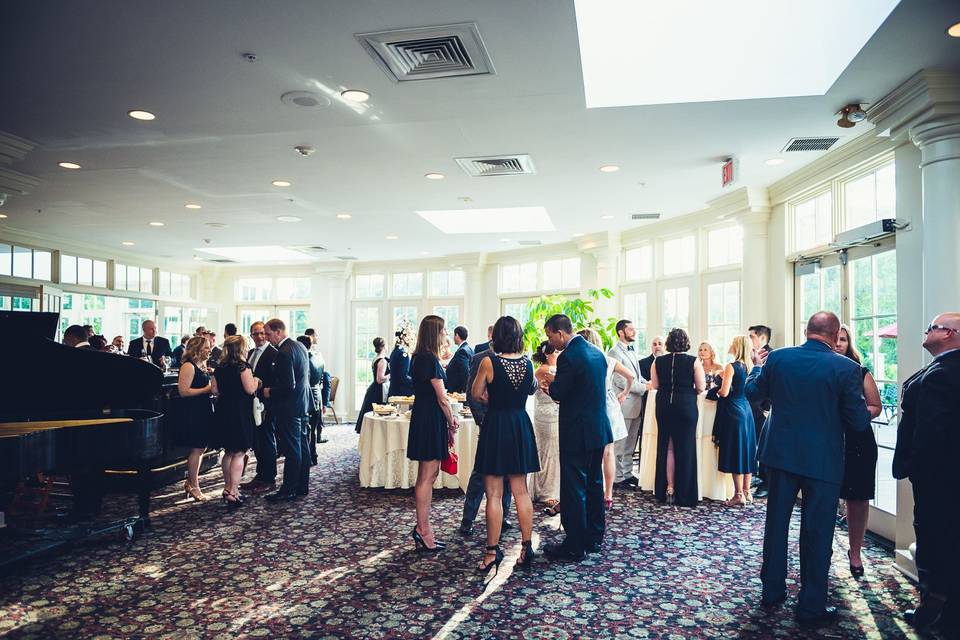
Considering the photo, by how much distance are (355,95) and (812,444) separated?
11.7 feet

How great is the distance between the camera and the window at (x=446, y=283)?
1311 cm

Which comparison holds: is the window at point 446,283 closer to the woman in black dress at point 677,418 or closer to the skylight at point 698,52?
the woman in black dress at point 677,418

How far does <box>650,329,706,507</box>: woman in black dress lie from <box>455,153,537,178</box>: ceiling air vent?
2123mm

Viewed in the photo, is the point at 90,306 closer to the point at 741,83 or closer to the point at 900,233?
the point at 741,83

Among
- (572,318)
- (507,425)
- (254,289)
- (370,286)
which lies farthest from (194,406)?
(254,289)

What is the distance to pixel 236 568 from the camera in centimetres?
407

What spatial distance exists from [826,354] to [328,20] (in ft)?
10.4

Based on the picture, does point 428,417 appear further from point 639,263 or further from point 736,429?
point 639,263

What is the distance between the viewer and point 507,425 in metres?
3.85

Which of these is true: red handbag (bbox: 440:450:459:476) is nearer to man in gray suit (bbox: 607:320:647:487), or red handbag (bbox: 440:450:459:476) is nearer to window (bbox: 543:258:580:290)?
man in gray suit (bbox: 607:320:647:487)

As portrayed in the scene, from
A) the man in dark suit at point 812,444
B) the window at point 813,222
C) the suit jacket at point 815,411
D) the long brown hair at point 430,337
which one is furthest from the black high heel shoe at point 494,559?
the window at point 813,222

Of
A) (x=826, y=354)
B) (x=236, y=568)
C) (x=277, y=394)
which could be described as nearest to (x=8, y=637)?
(x=236, y=568)

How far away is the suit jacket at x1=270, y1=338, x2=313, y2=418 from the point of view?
226 inches

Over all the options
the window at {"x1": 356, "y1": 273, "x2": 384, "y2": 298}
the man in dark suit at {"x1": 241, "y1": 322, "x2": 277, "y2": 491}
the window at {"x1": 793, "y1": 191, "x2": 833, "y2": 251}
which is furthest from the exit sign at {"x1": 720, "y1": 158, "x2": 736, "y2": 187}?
the window at {"x1": 356, "y1": 273, "x2": 384, "y2": 298}
